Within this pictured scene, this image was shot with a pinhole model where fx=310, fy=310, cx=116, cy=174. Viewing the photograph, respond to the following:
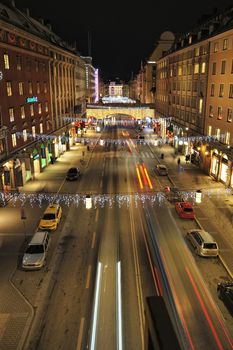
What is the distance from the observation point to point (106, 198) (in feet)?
126

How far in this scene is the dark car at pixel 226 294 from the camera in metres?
18.7

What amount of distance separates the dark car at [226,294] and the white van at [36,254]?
42.0 feet

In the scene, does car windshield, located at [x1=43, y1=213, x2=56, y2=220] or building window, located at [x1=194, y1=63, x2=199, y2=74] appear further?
building window, located at [x1=194, y1=63, x2=199, y2=74]

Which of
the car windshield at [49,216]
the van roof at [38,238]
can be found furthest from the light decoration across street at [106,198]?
the van roof at [38,238]

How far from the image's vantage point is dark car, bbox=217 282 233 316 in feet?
61.4

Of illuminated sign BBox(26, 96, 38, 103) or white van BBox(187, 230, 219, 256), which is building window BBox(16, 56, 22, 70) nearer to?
illuminated sign BBox(26, 96, 38, 103)

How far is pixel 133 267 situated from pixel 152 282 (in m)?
2.27

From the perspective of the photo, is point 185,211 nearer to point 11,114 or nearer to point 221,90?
point 221,90

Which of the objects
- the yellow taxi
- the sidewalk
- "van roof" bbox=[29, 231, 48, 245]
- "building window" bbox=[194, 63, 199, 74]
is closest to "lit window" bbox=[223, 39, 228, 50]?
"building window" bbox=[194, 63, 199, 74]

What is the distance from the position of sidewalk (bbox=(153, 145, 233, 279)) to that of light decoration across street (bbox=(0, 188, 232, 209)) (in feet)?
2.46

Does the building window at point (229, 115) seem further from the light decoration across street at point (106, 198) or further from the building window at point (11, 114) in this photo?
the building window at point (11, 114)

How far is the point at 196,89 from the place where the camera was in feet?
185

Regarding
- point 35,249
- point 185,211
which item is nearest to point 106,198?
point 185,211

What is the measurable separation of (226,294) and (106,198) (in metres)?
21.4
